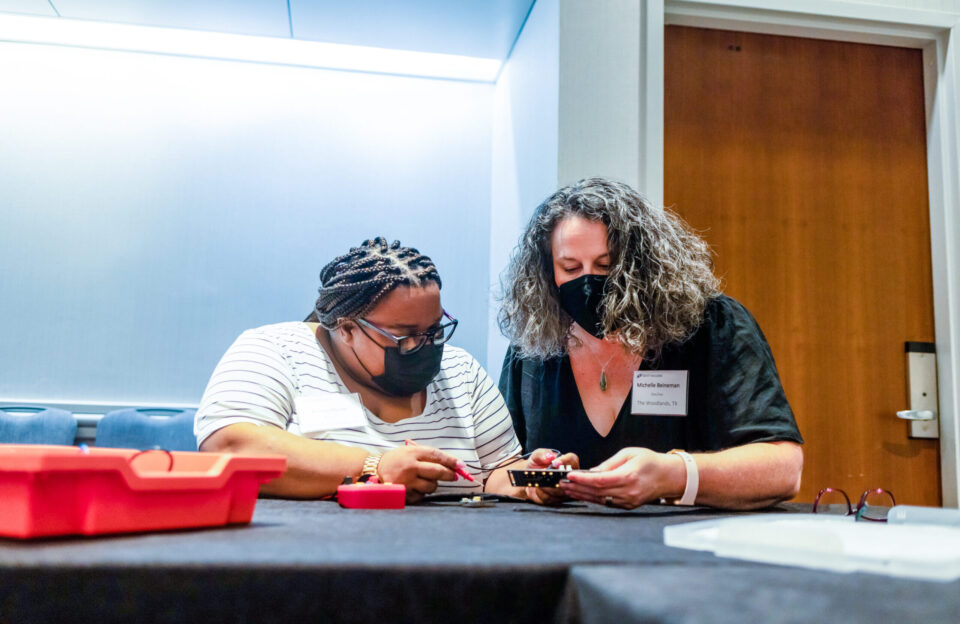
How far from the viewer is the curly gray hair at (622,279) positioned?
1.61 metres

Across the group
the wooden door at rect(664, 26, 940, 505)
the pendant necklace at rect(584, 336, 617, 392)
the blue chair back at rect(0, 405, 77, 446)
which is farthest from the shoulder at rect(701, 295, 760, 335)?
the blue chair back at rect(0, 405, 77, 446)

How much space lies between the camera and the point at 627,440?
1617 millimetres

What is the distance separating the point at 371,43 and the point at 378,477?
82.9 inches

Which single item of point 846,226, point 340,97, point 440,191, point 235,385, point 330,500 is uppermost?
point 340,97

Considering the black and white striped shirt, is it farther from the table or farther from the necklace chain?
the table

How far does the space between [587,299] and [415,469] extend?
60 centimetres

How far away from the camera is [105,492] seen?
67cm

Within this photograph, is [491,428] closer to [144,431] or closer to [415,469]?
[415,469]

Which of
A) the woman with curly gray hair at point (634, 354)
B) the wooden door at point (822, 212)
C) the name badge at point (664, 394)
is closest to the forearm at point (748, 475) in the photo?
the woman with curly gray hair at point (634, 354)

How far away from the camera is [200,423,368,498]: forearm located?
125 centimetres

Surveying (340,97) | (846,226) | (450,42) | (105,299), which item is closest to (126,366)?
(105,299)

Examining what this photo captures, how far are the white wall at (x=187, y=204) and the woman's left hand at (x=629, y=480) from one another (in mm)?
1853

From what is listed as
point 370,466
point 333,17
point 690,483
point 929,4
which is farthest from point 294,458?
point 929,4

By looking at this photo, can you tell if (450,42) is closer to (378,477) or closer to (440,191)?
(440,191)
